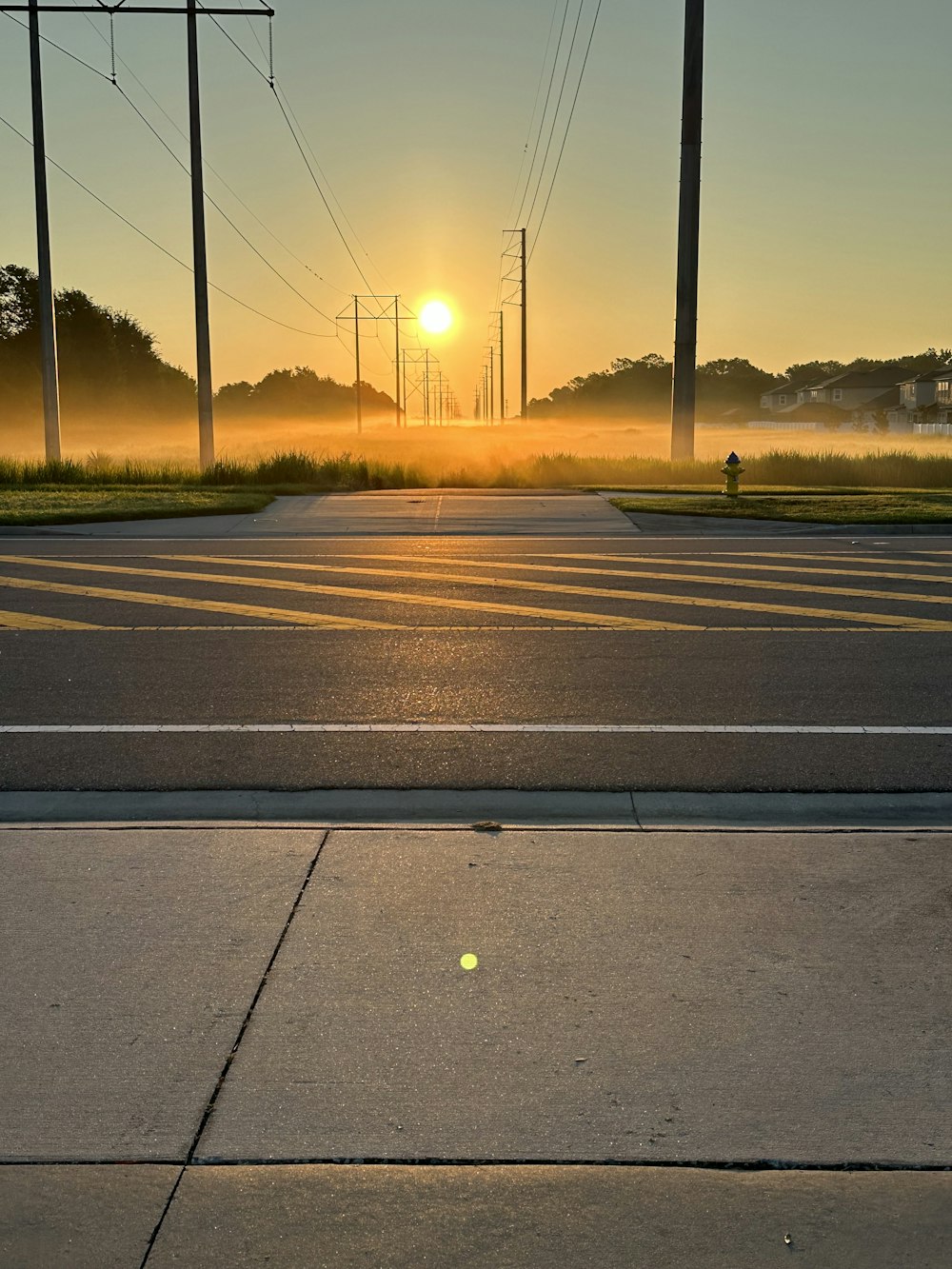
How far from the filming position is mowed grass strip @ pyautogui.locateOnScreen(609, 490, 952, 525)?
60.5ft

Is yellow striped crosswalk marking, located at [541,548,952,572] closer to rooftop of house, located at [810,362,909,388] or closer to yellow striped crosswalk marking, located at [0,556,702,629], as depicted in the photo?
yellow striped crosswalk marking, located at [0,556,702,629]

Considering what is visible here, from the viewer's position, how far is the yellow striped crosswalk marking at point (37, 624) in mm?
10227

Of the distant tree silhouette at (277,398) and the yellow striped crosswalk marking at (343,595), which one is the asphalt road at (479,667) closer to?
the yellow striped crosswalk marking at (343,595)

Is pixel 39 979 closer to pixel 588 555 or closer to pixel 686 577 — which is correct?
pixel 686 577

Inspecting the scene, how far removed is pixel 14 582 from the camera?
12859 millimetres

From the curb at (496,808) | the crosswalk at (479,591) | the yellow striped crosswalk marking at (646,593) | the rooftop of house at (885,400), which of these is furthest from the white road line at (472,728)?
the rooftop of house at (885,400)

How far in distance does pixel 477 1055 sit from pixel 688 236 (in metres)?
28.5

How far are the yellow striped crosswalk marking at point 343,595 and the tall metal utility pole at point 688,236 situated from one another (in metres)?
18.0

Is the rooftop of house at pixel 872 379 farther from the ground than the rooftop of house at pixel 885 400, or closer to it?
farther from the ground

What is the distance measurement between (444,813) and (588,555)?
9.99m

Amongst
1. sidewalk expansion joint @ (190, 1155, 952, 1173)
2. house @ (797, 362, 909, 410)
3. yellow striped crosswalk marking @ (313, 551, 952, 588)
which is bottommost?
sidewalk expansion joint @ (190, 1155, 952, 1173)

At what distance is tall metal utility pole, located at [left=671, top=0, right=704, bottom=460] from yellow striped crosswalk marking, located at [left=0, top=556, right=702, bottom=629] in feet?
59.2

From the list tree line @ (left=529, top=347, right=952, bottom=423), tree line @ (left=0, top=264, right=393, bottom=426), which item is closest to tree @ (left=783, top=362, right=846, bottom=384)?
tree line @ (left=529, top=347, right=952, bottom=423)

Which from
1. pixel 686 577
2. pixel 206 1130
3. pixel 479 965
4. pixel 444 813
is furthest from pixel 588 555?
pixel 206 1130
